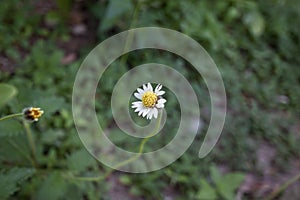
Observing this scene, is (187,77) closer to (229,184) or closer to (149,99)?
(229,184)

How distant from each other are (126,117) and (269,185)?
83 centimetres

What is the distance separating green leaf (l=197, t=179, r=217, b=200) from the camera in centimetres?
217

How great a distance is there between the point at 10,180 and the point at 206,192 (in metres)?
0.99

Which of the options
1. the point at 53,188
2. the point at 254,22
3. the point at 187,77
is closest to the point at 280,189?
the point at 187,77

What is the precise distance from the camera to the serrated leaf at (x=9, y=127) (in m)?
1.63

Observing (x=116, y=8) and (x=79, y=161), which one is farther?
(x=116, y=8)

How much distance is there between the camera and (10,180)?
1540mm

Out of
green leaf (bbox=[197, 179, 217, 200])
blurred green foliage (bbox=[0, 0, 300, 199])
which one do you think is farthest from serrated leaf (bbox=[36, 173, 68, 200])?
green leaf (bbox=[197, 179, 217, 200])

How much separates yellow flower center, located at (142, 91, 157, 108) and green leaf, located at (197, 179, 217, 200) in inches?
37.9

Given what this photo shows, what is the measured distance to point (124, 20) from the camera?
104 inches

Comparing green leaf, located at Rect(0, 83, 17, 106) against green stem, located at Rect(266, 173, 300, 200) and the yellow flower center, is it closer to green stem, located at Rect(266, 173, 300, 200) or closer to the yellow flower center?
the yellow flower center

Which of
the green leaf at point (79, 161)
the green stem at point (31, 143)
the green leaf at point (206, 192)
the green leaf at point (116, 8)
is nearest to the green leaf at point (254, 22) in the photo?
the green leaf at point (116, 8)

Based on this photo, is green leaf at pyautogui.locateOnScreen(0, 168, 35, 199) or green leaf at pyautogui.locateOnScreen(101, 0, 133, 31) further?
green leaf at pyautogui.locateOnScreen(101, 0, 133, 31)

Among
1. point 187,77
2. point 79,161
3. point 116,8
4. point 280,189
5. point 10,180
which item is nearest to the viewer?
point 10,180
